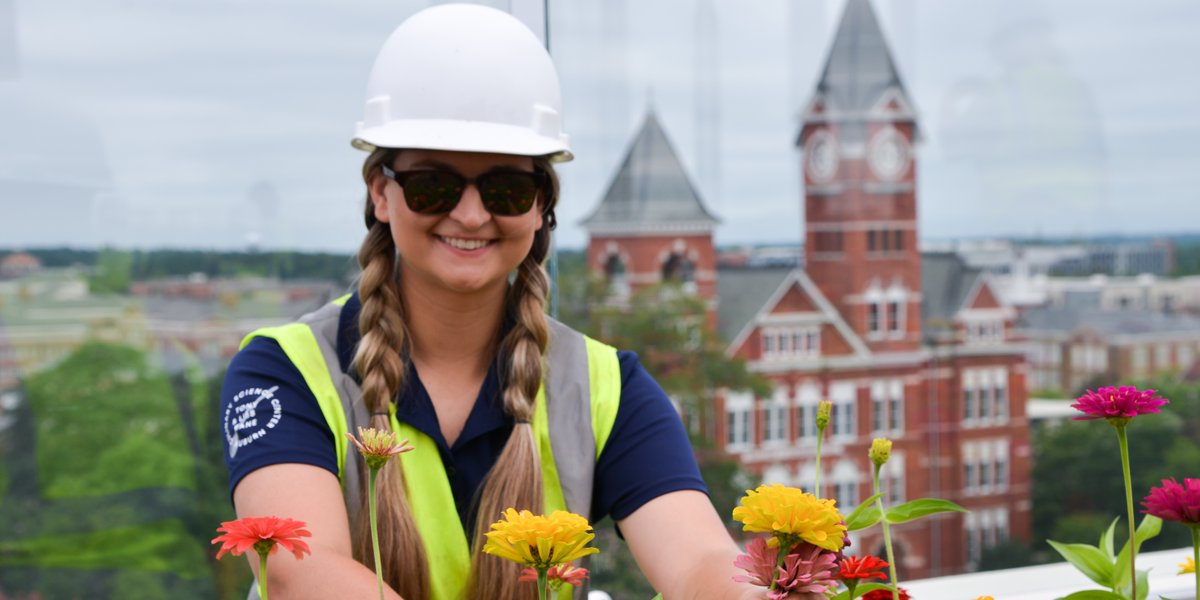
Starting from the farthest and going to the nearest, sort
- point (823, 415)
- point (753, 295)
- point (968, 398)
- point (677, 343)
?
point (968, 398) → point (753, 295) → point (677, 343) → point (823, 415)

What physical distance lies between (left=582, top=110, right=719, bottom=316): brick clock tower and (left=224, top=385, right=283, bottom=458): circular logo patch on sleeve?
14.8 metres

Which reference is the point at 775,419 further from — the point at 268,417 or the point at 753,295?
the point at 268,417

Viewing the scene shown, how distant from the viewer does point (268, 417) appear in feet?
2.43

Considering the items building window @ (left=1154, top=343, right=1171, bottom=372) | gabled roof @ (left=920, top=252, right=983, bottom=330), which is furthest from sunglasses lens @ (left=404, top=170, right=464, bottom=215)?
gabled roof @ (left=920, top=252, right=983, bottom=330)

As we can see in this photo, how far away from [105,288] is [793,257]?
32.5 ft

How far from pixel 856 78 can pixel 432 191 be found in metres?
17.4

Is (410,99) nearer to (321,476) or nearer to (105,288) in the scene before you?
(321,476)

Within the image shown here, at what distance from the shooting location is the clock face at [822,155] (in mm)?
17266

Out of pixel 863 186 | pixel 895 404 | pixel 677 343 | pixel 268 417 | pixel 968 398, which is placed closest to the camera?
pixel 268 417

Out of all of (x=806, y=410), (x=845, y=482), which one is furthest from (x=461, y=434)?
(x=845, y=482)

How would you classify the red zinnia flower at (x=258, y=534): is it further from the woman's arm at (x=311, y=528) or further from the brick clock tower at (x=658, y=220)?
the brick clock tower at (x=658, y=220)

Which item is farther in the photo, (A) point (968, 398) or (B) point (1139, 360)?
(A) point (968, 398)

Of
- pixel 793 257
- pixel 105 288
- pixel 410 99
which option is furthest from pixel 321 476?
pixel 793 257

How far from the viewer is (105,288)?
923 cm
